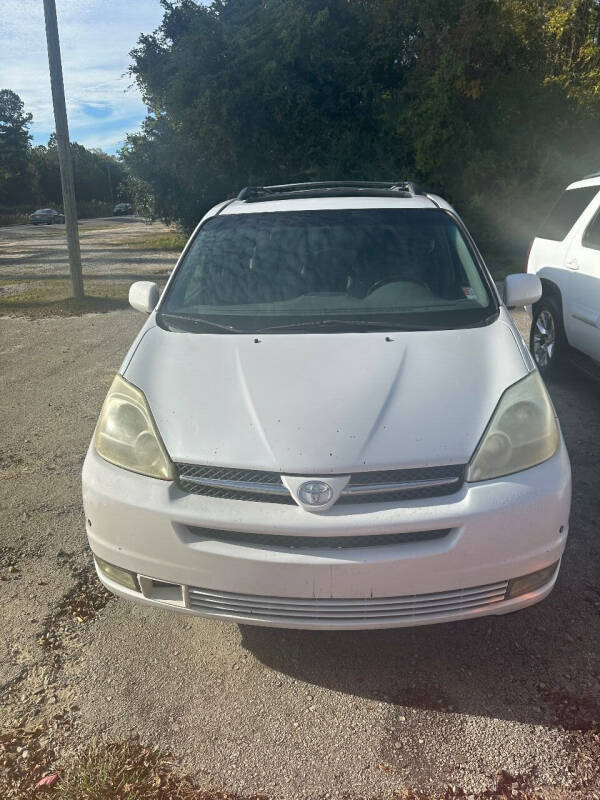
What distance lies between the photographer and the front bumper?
230cm

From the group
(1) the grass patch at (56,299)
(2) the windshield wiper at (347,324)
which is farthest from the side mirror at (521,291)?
(1) the grass patch at (56,299)

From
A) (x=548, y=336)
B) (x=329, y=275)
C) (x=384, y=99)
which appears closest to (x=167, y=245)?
(x=384, y=99)

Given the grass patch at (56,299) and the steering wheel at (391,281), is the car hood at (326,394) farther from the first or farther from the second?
the grass patch at (56,299)

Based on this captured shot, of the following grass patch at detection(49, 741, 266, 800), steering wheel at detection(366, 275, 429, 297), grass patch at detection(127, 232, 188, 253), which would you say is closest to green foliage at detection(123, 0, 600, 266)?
grass patch at detection(127, 232, 188, 253)

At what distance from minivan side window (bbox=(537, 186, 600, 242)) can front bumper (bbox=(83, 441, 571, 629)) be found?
4123 mm

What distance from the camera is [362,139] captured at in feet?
57.5

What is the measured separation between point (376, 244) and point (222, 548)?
2.04m

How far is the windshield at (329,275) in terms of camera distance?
3.30 meters

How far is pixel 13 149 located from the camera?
7356cm

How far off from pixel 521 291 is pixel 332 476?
1.94 meters

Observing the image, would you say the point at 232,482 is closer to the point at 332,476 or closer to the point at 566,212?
the point at 332,476

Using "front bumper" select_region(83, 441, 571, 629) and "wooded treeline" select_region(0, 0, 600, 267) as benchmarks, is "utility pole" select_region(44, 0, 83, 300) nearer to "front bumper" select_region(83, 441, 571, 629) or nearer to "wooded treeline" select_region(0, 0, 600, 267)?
"wooded treeline" select_region(0, 0, 600, 267)

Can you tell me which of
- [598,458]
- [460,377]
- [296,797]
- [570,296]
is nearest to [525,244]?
[570,296]

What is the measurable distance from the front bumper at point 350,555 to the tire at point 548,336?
144 inches
